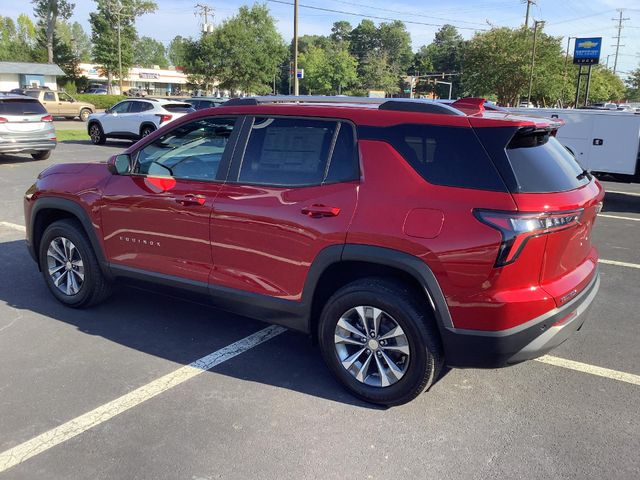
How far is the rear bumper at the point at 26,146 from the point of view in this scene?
13.2 m

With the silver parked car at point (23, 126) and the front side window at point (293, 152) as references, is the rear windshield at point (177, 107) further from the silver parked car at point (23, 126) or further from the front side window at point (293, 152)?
the front side window at point (293, 152)

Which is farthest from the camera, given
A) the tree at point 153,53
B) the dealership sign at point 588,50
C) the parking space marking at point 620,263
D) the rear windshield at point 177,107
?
the tree at point 153,53

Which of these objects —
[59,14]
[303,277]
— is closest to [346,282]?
[303,277]

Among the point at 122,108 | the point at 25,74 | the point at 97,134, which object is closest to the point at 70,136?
the point at 97,134

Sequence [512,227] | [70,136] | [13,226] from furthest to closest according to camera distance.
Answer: [70,136] < [13,226] < [512,227]

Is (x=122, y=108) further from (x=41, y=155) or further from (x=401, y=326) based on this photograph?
(x=401, y=326)

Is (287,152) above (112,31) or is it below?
below

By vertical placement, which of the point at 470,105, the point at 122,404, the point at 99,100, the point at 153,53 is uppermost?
the point at 153,53

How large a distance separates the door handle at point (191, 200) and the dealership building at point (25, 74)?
53850 mm

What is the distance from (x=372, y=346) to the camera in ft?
11.0

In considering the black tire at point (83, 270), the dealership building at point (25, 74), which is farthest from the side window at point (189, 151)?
the dealership building at point (25, 74)

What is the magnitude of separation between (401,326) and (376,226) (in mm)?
594

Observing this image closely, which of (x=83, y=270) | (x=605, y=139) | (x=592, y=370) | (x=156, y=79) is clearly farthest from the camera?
(x=156, y=79)

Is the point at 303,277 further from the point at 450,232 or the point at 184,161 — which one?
the point at 184,161
